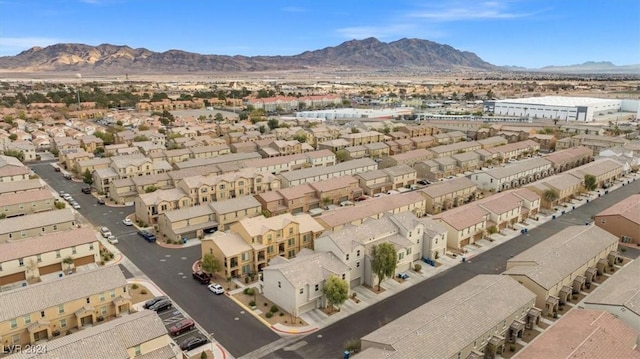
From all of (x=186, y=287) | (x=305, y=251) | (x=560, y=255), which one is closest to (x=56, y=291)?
(x=186, y=287)

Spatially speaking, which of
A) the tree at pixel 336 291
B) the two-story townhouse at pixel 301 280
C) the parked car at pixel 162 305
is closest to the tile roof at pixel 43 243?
the parked car at pixel 162 305

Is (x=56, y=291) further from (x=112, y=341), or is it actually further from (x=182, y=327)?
(x=182, y=327)

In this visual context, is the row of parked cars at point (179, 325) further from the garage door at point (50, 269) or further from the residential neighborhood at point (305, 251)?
the garage door at point (50, 269)

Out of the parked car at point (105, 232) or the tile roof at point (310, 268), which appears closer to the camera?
the tile roof at point (310, 268)

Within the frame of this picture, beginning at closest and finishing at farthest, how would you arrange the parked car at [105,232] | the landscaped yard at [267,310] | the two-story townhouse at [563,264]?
the landscaped yard at [267,310]
the two-story townhouse at [563,264]
the parked car at [105,232]

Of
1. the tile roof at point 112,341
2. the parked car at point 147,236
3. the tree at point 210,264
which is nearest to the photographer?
the tile roof at point 112,341

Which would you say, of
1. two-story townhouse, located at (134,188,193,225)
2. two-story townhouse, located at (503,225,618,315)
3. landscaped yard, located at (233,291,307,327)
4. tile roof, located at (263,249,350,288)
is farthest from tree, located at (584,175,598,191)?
two-story townhouse, located at (134,188,193,225)
